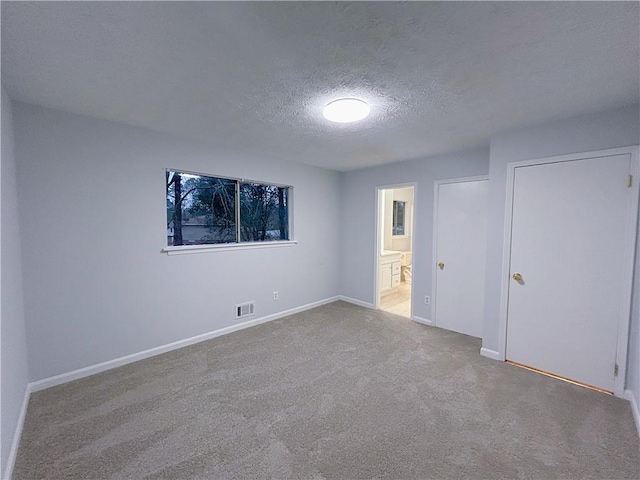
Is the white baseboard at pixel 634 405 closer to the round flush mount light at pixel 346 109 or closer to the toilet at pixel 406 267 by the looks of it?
the round flush mount light at pixel 346 109

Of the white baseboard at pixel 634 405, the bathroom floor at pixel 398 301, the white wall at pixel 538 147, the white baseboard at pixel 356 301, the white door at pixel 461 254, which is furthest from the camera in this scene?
the white baseboard at pixel 356 301

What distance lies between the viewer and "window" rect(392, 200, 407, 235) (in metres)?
6.48

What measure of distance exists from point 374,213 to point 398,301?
6.04 ft

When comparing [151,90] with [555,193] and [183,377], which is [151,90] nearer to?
[183,377]

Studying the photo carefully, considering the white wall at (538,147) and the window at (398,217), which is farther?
the window at (398,217)

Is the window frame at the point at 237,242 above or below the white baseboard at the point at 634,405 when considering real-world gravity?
above

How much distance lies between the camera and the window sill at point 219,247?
303 cm

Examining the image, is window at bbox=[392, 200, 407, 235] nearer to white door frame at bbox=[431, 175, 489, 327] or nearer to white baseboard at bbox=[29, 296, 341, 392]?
white door frame at bbox=[431, 175, 489, 327]

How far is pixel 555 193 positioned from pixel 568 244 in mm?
489

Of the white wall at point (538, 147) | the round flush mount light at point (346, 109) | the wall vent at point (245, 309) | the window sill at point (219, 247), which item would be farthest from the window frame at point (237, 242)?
the white wall at point (538, 147)

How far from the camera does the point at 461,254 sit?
11.6ft

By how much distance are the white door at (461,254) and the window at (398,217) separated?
108 inches

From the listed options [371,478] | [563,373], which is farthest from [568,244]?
[371,478]

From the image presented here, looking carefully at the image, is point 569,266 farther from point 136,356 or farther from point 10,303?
point 10,303
